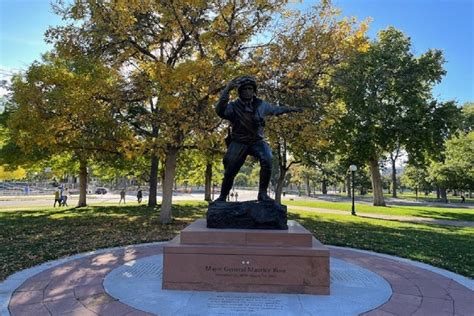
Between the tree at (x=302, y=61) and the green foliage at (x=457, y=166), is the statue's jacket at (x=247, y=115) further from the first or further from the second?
the green foliage at (x=457, y=166)

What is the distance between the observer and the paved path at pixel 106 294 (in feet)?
15.8

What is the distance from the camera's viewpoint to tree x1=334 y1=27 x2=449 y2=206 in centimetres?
2556

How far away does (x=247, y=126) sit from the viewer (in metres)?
6.61

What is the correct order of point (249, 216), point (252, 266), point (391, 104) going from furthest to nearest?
point (391, 104) < point (249, 216) < point (252, 266)

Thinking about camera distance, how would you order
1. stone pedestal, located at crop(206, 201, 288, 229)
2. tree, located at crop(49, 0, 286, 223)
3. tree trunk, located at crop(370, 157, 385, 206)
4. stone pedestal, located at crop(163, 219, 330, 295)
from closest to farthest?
stone pedestal, located at crop(163, 219, 330, 295), stone pedestal, located at crop(206, 201, 288, 229), tree, located at crop(49, 0, 286, 223), tree trunk, located at crop(370, 157, 385, 206)

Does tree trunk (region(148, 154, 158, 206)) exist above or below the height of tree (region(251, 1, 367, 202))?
below

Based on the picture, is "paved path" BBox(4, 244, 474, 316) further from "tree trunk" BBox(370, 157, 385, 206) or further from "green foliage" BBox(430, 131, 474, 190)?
"green foliage" BBox(430, 131, 474, 190)

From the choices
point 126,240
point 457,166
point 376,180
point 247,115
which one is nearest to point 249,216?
point 247,115

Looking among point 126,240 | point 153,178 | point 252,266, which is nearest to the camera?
point 252,266

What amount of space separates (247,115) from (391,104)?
2419 cm

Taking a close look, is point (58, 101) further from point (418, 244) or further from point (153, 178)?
point (418, 244)

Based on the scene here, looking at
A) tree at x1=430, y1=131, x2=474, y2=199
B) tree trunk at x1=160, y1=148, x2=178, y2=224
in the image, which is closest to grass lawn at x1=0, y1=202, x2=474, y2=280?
tree trunk at x1=160, y1=148, x2=178, y2=224

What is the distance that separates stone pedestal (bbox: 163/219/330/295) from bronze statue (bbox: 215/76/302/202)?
1128mm

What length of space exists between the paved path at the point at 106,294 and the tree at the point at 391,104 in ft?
63.0
